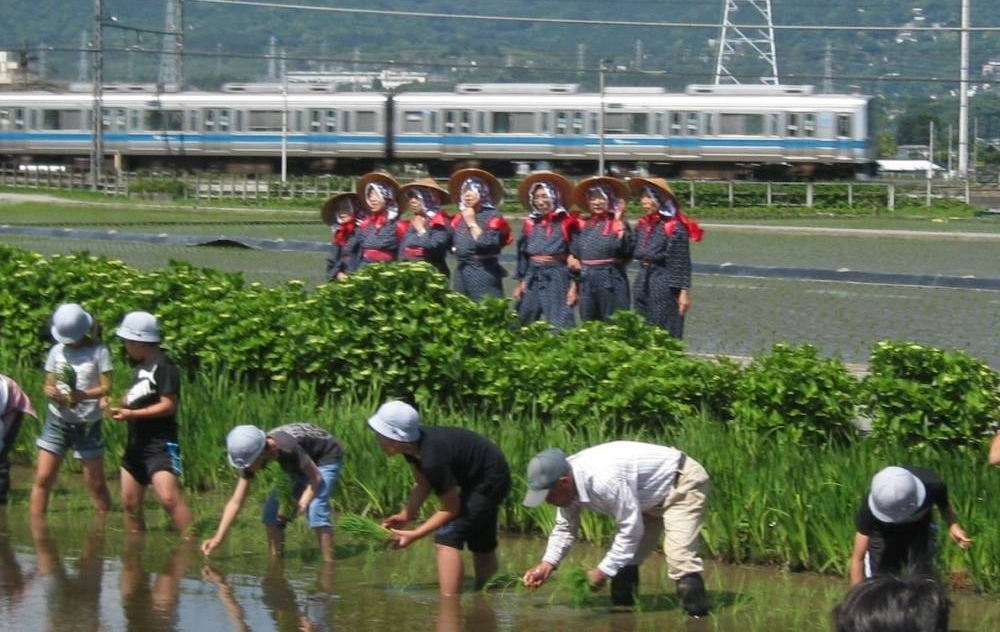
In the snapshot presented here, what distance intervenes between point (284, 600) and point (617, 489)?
1.84 metres

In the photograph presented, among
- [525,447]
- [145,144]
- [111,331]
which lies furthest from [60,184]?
[525,447]

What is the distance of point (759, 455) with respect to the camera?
Result: 990 cm

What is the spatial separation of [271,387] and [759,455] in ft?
12.2

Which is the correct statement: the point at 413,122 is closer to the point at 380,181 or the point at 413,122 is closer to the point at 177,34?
the point at 177,34

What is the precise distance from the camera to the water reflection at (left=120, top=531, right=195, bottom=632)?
28.0ft

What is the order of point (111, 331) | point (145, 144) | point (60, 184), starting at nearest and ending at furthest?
point (111, 331) < point (60, 184) < point (145, 144)

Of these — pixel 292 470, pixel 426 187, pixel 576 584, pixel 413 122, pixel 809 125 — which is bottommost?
pixel 576 584

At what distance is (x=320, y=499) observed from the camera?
31.1 feet

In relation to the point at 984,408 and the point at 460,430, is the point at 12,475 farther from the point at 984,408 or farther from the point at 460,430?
the point at 984,408

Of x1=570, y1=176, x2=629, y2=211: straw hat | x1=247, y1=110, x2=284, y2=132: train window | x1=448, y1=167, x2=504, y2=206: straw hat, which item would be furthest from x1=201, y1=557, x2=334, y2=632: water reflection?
x1=247, y1=110, x2=284, y2=132: train window

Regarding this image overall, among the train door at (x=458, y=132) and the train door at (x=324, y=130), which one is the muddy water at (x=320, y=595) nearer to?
the train door at (x=458, y=132)

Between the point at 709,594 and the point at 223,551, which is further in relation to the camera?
the point at 223,551

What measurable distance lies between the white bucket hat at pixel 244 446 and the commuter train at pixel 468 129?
45843 mm

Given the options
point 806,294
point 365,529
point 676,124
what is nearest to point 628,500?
point 365,529
